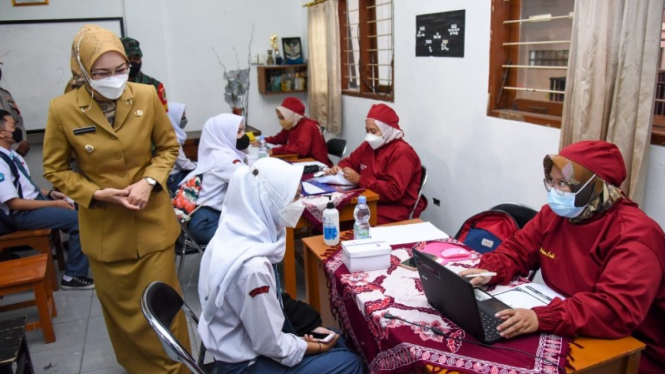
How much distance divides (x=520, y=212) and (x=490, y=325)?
3.36 ft

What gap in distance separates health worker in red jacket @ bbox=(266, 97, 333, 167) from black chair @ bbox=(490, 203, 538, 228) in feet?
8.52

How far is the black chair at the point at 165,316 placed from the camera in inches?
56.0

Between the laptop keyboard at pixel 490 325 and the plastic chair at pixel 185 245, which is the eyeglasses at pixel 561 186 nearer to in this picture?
the laptop keyboard at pixel 490 325

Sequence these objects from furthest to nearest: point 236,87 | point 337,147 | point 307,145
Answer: point 236,87
point 337,147
point 307,145

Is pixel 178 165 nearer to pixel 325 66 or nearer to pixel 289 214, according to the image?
pixel 325 66

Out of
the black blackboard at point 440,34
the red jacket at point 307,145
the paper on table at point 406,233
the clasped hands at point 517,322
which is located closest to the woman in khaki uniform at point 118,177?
the paper on table at point 406,233

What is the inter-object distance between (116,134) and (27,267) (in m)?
1.49

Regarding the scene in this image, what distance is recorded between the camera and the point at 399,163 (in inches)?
128

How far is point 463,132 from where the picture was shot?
3.58 meters

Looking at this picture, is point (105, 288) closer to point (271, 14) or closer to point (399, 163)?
point (399, 163)

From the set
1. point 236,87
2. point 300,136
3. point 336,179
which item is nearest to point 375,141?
point 336,179

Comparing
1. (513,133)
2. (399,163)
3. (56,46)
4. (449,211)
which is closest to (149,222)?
(399,163)

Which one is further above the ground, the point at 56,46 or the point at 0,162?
the point at 56,46

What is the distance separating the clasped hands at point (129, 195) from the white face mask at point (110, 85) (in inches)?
14.5
